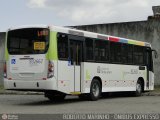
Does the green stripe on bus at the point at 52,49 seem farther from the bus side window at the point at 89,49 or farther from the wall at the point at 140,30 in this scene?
the wall at the point at 140,30

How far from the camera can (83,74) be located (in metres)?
19.9

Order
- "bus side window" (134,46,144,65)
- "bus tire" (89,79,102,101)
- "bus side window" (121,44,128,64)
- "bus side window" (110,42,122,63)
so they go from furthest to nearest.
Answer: "bus side window" (134,46,144,65), "bus side window" (121,44,128,64), "bus side window" (110,42,122,63), "bus tire" (89,79,102,101)

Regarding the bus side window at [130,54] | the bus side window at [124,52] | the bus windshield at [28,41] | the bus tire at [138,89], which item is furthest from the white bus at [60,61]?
the bus tire at [138,89]

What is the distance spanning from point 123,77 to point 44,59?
650cm

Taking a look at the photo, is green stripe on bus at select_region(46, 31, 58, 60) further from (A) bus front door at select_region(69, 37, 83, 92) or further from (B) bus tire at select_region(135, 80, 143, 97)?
(B) bus tire at select_region(135, 80, 143, 97)

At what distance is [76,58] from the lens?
19.6 metres

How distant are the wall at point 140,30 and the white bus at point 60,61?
982 centimetres

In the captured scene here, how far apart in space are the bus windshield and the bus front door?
1433 millimetres

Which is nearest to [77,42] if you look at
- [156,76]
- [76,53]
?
[76,53]

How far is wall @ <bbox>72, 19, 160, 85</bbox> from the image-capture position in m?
32.1

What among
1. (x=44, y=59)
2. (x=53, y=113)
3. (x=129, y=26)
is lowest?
(x=53, y=113)

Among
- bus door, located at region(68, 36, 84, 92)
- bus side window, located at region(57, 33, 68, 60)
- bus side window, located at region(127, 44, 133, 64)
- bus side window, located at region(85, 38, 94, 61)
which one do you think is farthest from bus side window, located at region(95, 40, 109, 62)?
bus side window, located at region(57, 33, 68, 60)

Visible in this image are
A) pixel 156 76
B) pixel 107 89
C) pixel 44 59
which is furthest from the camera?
pixel 156 76

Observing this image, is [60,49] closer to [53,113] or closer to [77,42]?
[77,42]
